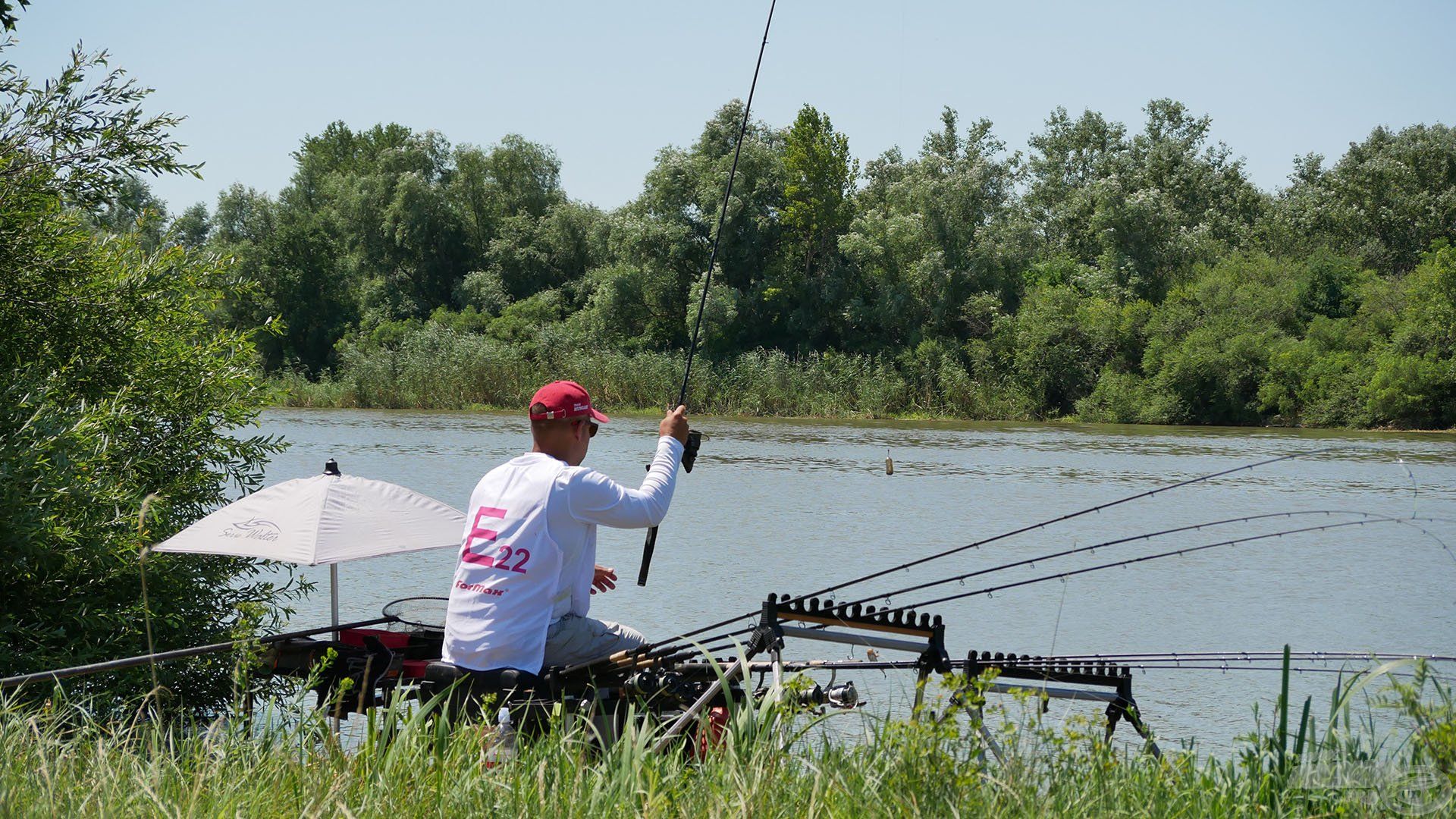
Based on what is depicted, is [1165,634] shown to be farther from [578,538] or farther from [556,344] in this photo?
[556,344]

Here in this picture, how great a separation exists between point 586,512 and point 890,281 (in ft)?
146

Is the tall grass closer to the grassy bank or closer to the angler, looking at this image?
the angler

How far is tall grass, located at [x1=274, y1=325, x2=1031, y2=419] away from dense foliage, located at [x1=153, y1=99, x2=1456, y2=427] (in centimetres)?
11

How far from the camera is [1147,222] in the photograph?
4794 cm

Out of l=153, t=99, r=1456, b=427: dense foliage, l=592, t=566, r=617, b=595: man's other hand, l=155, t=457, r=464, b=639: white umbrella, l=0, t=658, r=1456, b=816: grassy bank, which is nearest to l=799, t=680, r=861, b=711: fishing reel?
l=0, t=658, r=1456, b=816: grassy bank

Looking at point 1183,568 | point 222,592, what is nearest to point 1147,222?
point 1183,568

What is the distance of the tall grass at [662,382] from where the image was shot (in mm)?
42062

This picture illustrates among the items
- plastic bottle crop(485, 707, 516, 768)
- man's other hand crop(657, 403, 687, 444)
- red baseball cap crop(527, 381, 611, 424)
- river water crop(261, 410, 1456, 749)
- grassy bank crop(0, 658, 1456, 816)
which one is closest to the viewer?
grassy bank crop(0, 658, 1456, 816)

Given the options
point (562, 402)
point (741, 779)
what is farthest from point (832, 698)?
point (562, 402)

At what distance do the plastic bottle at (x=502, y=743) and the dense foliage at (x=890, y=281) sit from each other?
3767 centimetres

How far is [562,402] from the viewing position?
14.6ft

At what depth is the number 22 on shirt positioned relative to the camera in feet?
13.5

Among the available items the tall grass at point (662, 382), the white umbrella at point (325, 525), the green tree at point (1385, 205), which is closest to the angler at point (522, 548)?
the white umbrella at point (325, 525)

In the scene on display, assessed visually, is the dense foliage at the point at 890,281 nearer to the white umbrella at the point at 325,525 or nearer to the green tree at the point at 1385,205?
the green tree at the point at 1385,205
